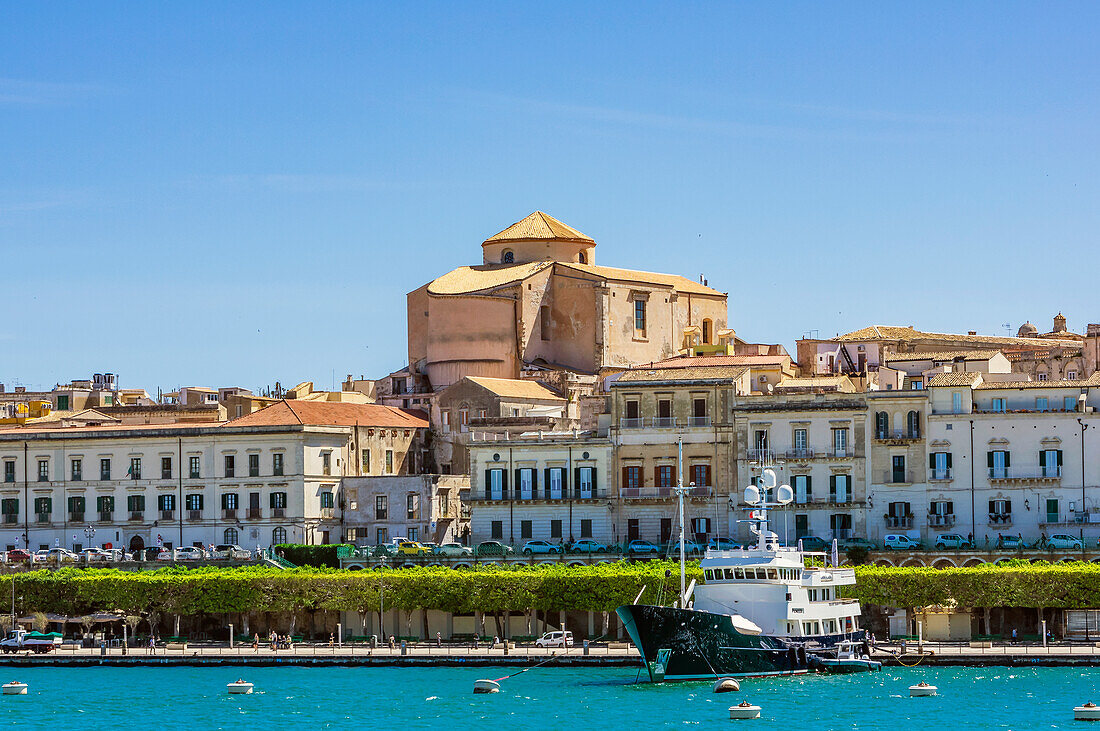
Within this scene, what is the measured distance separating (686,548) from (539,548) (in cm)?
594

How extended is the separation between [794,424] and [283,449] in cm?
2125

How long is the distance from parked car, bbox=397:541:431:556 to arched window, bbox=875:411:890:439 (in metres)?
17.7

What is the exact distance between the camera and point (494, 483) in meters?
88.7

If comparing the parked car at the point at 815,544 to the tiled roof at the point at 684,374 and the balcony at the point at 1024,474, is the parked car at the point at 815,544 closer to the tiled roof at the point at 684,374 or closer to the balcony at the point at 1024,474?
the balcony at the point at 1024,474

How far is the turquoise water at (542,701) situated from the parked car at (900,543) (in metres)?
10.2

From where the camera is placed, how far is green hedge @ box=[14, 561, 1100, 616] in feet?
251

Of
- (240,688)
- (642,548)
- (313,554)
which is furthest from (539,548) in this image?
(240,688)

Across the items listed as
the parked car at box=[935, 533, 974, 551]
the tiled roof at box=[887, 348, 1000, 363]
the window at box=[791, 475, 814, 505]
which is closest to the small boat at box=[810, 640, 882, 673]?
the parked car at box=[935, 533, 974, 551]

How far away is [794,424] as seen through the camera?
8562 centimetres

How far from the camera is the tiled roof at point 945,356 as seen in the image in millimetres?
95188

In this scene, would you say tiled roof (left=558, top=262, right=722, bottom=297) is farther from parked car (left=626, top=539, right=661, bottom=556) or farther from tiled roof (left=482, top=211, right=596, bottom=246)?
parked car (left=626, top=539, right=661, bottom=556)

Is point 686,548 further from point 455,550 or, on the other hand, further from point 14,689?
point 14,689

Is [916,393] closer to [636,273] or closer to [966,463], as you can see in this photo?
[966,463]

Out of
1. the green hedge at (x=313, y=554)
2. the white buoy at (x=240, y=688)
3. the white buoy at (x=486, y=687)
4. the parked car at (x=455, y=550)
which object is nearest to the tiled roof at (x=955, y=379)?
the parked car at (x=455, y=550)
